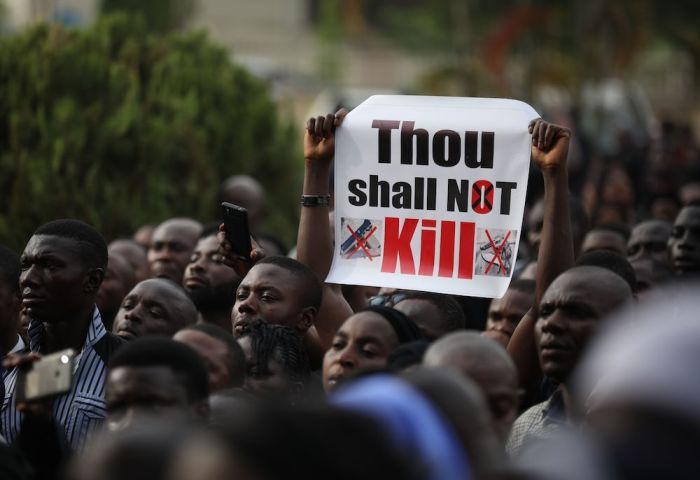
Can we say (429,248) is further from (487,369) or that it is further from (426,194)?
(487,369)

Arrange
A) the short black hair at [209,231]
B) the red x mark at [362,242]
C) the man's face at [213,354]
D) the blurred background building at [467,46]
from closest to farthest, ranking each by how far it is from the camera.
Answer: the man's face at [213,354] < the red x mark at [362,242] < the short black hair at [209,231] < the blurred background building at [467,46]

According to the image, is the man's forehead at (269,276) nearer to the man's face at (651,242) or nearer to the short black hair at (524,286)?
the short black hair at (524,286)

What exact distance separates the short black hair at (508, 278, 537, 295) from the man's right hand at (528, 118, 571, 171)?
0.92m

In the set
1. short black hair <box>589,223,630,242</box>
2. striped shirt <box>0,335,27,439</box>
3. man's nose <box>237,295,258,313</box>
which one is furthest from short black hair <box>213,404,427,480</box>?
short black hair <box>589,223,630,242</box>

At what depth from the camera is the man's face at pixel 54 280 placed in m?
5.41

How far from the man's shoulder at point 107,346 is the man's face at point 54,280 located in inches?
8.4

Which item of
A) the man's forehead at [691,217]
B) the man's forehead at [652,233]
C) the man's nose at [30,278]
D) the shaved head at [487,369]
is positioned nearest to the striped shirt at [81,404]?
the man's nose at [30,278]

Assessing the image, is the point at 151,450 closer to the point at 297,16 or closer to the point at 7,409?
the point at 7,409

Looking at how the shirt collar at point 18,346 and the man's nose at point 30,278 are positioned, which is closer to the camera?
the man's nose at point 30,278

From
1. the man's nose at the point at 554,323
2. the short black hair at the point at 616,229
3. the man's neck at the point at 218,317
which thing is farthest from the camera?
the short black hair at the point at 616,229

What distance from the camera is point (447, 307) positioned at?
580 cm

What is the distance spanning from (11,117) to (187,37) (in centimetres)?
303

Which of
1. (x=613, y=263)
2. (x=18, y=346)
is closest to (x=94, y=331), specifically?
(x=18, y=346)

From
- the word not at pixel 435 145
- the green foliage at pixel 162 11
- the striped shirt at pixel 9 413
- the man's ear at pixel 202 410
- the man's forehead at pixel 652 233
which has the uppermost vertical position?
the green foliage at pixel 162 11
